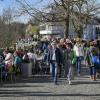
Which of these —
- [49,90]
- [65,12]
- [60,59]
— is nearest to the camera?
[49,90]

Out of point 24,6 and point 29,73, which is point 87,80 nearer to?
point 29,73

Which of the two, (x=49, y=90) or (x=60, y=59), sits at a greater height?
(x=60, y=59)

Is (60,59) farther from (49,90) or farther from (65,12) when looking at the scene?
(65,12)

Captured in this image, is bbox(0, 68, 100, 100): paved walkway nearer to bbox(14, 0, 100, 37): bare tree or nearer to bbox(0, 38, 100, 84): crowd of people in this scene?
bbox(0, 38, 100, 84): crowd of people

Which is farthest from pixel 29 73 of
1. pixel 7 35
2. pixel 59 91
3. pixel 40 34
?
pixel 40 34

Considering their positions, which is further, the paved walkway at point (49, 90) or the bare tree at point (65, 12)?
the bare tree at point (65, 12)

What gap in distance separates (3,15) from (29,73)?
2628 cm

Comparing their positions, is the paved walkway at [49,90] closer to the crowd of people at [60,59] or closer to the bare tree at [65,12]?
the crowd of people at [60,59]

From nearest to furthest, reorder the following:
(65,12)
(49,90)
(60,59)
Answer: (49,90) → (60,59) → (65,12)

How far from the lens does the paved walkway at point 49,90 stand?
561 inches

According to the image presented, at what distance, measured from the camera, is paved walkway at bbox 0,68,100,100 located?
46.8 feet

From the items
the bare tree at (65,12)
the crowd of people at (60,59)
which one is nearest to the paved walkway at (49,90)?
the crowd of people at (60,59)

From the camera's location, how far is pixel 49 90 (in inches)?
632

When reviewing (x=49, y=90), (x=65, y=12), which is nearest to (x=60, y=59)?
(x=49, y=90)
